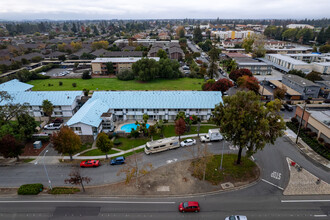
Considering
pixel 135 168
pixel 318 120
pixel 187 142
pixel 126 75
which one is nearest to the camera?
pixel 135 168

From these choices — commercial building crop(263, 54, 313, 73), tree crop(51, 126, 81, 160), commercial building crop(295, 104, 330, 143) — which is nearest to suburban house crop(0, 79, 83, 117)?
tree crop(51, 126, 81, 160)

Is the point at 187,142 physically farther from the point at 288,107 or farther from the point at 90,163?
the point at 288,107

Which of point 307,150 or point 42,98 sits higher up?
point 42,98

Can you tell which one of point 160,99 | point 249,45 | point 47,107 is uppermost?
point 249,45

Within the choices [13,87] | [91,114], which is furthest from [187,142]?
[13,87]

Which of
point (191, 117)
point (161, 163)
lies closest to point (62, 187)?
point (161, 163)

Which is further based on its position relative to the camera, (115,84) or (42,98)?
(115,84)
